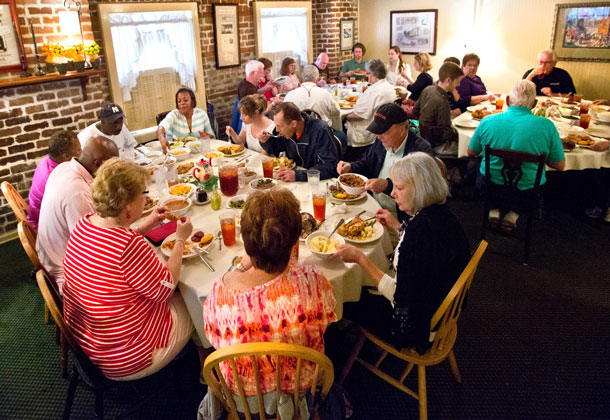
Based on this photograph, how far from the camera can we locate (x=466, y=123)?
4.47 m

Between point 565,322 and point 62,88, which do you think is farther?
point 62,88

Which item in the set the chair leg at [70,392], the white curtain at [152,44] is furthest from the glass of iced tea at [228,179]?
the white curtain at [152,44]

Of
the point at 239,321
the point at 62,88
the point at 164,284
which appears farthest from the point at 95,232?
the point at 62,88

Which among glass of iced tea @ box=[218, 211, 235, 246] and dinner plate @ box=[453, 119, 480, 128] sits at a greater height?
dinner plate @ box=[453, 119, 480, 128]

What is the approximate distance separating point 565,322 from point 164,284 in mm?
2565

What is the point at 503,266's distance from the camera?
3.53 metres

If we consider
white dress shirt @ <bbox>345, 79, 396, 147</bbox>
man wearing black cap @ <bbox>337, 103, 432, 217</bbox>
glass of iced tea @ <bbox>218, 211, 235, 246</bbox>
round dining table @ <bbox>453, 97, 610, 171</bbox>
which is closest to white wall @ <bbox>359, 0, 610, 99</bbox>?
round dining table @ <bbox>453, 97, 610, 171</bbox>

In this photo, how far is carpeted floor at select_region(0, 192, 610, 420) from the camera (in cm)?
234

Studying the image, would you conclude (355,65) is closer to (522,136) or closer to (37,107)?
(522,136)

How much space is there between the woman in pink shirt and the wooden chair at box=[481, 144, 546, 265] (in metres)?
2.90

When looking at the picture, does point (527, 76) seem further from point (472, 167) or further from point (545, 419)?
point (545, 419)

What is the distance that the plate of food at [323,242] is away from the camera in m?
2.11

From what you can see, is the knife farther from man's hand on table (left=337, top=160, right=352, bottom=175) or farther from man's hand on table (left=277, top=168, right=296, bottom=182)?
man's hand on table (left=337, top=160, right=352, bottom=175)

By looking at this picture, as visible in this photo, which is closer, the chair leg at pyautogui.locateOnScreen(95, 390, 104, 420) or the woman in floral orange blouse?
the woman in floral orange blouse
